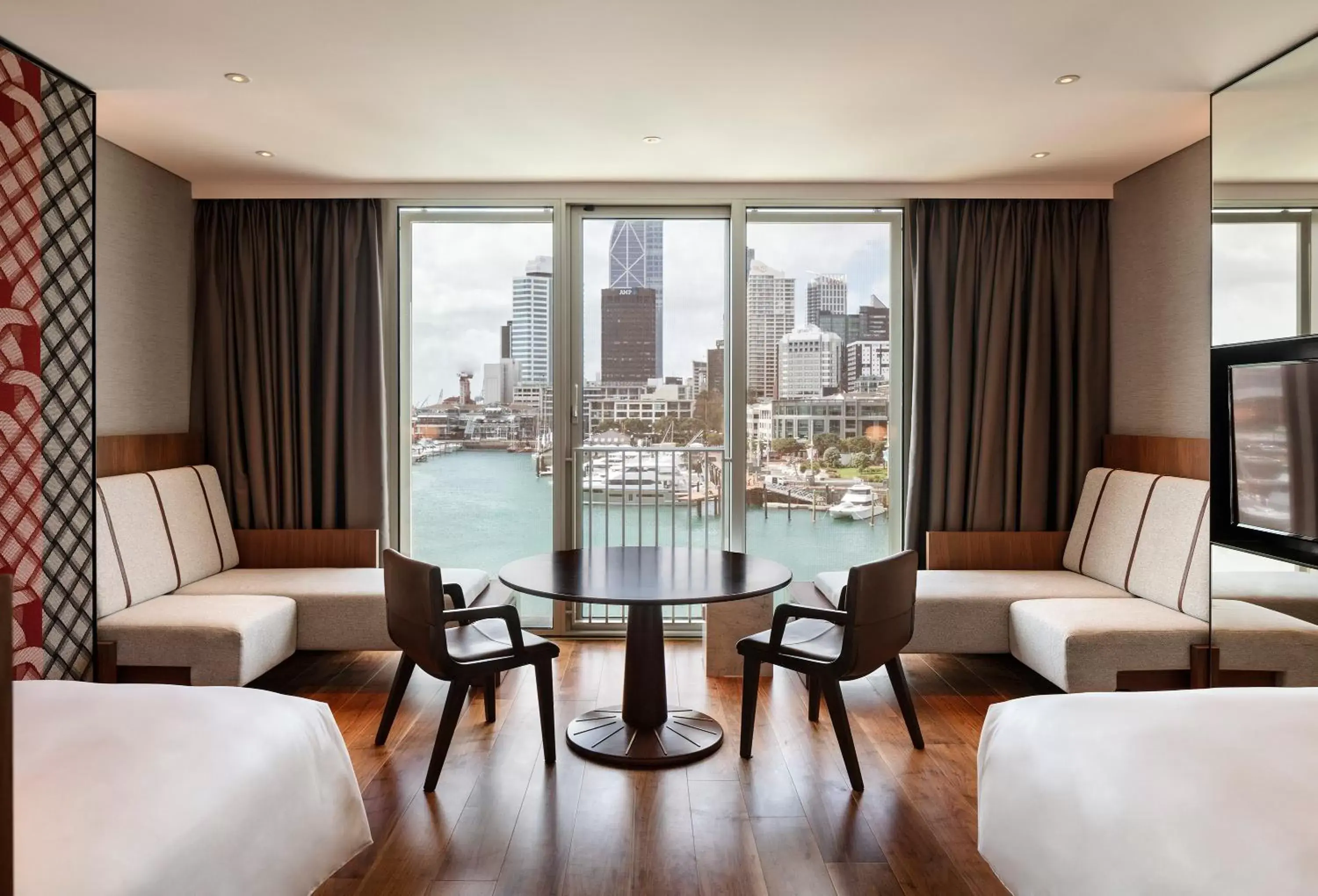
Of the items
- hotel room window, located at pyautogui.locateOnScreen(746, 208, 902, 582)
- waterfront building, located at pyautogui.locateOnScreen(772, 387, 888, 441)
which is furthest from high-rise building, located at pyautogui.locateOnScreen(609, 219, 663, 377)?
waterfront building, located at pyautogui.locateOnScreen(772, 387, 888, 441)

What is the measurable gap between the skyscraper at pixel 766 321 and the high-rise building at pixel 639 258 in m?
0.51

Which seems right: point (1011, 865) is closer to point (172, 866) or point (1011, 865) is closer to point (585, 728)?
point (172, 866)

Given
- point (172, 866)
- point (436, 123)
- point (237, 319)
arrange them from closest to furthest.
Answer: point (172, 866) < point (436, 123) < point (237, 319)

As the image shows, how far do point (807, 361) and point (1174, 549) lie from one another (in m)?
2.03

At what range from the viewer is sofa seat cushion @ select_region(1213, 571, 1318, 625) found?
2.90 metres

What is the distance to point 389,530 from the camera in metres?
4.71

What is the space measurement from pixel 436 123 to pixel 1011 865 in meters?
3.37

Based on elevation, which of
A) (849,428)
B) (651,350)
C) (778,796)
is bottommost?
(778,796)

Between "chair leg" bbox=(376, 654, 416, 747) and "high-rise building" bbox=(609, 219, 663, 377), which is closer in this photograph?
"chair leg" bbox=(376, 654, 416, 747)

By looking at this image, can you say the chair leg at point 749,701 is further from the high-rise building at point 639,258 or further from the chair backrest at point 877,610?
the high-rise building at point 639,258

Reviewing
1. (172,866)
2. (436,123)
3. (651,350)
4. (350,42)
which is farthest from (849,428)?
(172,866)

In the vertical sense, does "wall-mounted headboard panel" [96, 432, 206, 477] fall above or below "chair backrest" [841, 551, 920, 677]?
above

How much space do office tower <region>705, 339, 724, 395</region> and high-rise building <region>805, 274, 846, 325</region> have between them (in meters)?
0.53

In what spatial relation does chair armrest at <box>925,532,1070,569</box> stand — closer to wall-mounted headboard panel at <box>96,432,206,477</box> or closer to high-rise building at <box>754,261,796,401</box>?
high-rise building at <box>754,261,796,401</box>
